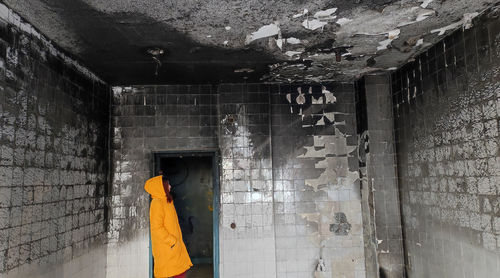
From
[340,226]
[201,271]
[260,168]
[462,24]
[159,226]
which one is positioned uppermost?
[462,24]

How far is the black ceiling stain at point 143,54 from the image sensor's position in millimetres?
2689

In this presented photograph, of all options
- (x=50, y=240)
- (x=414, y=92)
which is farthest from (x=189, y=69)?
(x=414, y=92)

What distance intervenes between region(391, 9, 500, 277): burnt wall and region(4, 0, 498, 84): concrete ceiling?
0.25 metres

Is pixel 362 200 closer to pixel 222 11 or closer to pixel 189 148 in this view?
pixel 189 148

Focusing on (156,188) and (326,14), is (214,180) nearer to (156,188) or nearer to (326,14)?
(156,188)

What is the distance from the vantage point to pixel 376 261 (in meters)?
4.09

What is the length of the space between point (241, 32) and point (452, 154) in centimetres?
221

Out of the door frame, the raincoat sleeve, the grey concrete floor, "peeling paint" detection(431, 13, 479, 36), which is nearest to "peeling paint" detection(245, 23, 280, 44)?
"peeling paint" detection(431, 13, 479, 36)

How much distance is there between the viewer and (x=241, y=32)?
2986 mm

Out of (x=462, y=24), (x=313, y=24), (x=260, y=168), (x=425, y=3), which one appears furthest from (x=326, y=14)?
(x=260, y=168)

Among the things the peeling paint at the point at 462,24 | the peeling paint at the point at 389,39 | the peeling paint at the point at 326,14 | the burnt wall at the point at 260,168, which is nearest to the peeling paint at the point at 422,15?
the peeling paint at the point at 389,39

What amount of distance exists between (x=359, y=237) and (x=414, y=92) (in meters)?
1.96

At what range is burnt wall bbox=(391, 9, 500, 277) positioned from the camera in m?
2.63

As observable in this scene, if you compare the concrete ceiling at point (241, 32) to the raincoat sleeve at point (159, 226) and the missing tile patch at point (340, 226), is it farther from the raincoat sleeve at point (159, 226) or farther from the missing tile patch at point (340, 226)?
the missing tile patch at point (340, 226)
